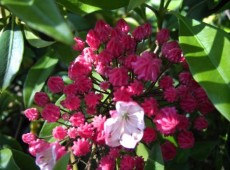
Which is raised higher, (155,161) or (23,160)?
(155,161)

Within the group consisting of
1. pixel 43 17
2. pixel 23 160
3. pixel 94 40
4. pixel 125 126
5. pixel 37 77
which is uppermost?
pixel 43 17

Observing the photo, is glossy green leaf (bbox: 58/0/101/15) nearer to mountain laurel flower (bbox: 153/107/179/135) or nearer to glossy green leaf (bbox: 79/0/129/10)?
glossy green leaf (bbox: 79/0/129/10)

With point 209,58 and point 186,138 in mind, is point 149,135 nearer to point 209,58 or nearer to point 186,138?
point 186,138

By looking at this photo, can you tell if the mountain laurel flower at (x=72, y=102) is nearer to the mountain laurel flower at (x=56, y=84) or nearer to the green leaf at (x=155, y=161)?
the mountain laurel flower at (x=56, y=84)

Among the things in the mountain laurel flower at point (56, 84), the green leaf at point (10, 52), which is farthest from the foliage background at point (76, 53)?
the mountain laurel flower at point (56, 84)

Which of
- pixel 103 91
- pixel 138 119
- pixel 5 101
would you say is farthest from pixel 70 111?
pixel 5 101

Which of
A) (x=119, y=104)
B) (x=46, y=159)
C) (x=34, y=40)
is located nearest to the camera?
(x=119, y=104)

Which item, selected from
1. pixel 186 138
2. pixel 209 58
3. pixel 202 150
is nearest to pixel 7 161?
pixel 186 138
